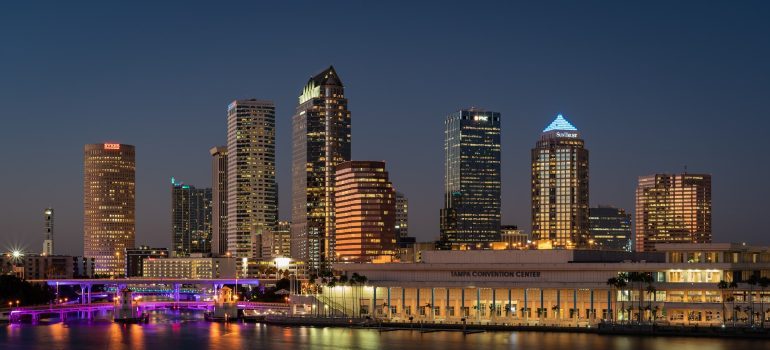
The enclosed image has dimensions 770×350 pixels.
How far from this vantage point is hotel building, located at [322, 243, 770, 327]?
15712 cm

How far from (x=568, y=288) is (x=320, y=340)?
38.1 metres

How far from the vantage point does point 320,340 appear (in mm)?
148875

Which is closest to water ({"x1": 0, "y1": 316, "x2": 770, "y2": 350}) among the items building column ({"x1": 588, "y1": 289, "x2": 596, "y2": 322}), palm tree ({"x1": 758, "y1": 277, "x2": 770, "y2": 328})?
building column ({"x1": 588, "y1": 289, "x2": 596, "y2": 322})

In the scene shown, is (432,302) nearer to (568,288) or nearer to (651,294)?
(568,288)

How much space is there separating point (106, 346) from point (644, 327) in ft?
232

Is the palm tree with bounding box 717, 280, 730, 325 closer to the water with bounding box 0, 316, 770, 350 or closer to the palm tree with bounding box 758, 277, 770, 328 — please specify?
the palm tree with bounding box 758, 277, 770, 328

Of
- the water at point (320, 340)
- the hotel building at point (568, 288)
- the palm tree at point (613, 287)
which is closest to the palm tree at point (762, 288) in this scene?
the hotel building at point (568, 288)

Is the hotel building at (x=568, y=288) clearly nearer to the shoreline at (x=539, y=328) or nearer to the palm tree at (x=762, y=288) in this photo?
the palm tree at (x=762, y=288)

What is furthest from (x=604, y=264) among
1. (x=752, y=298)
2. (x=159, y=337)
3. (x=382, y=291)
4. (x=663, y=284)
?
(x=159, y=337)

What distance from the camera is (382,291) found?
179 metres

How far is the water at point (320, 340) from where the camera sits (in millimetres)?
136250

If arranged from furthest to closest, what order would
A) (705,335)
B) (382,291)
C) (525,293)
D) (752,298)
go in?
(382,291), (525,293), (752,298), (705,335)

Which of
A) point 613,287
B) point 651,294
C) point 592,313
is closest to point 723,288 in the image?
point 651,294

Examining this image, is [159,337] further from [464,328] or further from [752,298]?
[752,298]
